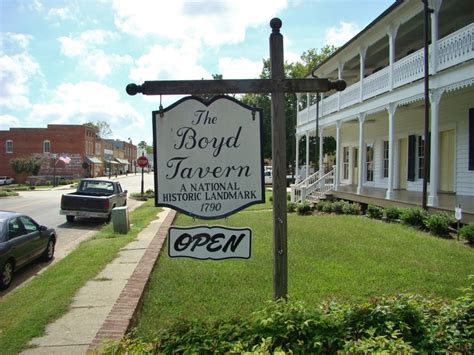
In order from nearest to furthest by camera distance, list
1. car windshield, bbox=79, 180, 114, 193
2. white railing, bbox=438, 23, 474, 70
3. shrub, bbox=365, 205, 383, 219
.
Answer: white railing, bbox=438, 23, 474, 70 → shrub, bbox=365, 205, 383, 219 → car windshield, bbox=79, 180, 114, 193

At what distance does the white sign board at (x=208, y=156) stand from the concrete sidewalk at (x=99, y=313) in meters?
1.74

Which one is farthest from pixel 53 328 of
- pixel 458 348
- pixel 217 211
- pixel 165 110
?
pixel 458 348

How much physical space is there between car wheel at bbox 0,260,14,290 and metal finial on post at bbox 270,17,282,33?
6.31m

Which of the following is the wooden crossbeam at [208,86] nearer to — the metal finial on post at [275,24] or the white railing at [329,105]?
Answer: the metal finial on post at [275,24]

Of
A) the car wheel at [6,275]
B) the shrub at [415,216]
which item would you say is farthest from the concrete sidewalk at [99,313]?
the shrub at [415,216]

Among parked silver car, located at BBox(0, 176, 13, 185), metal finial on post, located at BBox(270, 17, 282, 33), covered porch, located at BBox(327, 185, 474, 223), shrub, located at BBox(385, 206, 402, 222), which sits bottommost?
parked silver car, located at BBox(0, 176, 13, 185)

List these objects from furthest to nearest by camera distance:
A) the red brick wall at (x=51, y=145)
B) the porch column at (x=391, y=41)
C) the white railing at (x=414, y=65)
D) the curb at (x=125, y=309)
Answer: the red brick wall at (x=51, y=145) → the porch column at (x=391, y=41) → the white railing at (x=414, y=65) → the curb at (x=125, y=309)

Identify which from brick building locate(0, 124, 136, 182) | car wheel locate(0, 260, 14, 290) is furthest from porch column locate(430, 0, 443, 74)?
brick building locate(0, 124, 136, 182)

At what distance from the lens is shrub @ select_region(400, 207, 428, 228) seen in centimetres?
1096

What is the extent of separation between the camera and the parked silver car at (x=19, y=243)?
748 cm

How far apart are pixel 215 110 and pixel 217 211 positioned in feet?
2.75

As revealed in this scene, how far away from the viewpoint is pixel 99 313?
17.6ft

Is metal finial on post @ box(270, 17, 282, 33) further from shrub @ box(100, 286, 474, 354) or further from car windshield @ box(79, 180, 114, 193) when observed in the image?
car windshield @ box(79, 180, 114, 193)

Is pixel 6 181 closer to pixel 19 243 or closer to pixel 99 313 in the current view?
pixel 19 243
